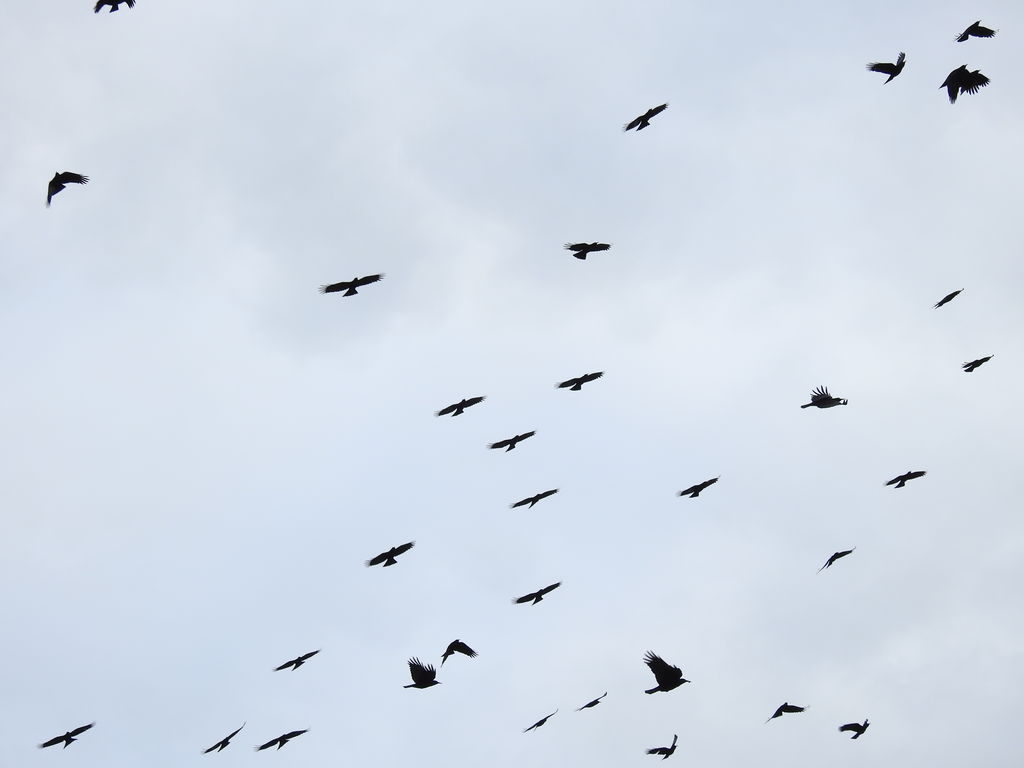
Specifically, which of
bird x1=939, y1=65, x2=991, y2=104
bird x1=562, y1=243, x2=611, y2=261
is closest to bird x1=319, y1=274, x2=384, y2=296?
bird x1=562, y1=243, x2=611, y2=261

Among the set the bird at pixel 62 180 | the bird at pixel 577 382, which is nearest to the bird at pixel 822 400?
the bird at pixel 577 382

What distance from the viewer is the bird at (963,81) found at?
1726 inches

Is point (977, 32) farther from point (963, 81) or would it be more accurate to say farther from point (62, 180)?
point (62, 180)

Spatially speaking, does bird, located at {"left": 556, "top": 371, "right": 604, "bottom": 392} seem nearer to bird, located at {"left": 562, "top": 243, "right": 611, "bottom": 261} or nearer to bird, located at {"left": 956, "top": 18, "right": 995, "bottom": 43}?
bird, located at {"left": 562, "top": 243, "right": 611, "bottom": 261}

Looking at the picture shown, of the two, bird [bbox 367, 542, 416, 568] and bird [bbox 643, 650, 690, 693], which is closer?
bird [bbox 643, 650, 690, 693]

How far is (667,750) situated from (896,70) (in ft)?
97.8

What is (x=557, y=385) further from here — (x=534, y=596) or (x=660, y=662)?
(x=660, y=662)

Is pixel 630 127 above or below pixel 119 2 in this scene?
below

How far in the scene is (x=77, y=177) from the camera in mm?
43906

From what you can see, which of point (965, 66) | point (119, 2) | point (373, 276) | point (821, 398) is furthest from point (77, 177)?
point (965, 66)

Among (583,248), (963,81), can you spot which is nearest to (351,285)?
(583,248)

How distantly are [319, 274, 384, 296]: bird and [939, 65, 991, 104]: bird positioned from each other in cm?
2418

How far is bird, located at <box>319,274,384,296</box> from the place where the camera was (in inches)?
1721

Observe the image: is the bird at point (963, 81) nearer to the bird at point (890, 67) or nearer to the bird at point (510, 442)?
the bird at point (890, 67)
